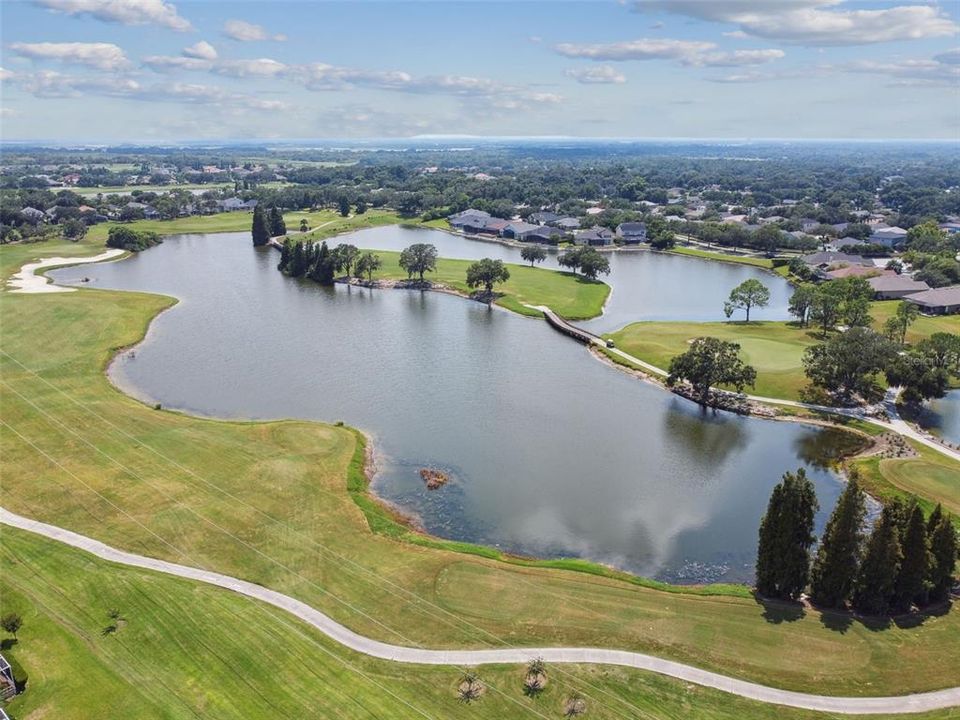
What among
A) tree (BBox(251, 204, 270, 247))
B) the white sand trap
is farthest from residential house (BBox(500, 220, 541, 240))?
the white sand trap

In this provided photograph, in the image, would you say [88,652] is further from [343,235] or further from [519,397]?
[343,235]

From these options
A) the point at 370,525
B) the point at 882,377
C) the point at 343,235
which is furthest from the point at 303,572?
the point at 343,235

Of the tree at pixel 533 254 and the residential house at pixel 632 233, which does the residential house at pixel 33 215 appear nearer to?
the tree at pixel 533 254

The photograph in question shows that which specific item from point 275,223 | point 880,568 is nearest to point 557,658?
point 880,568

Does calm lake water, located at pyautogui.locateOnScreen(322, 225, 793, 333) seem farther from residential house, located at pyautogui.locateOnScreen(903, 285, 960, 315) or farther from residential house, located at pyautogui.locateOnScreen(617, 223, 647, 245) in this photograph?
residential house, located at pyautogui.locateOnScreen(903, 285, 960, 315)

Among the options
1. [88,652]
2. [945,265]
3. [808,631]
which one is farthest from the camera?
[945,265]

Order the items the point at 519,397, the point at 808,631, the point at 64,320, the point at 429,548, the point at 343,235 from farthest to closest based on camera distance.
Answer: the point at 343,235
the point at 64,320
the point at 519,397
the point at 429,548
the point at 808,631

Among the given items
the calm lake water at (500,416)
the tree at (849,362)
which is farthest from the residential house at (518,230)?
the tree at (849,362)
